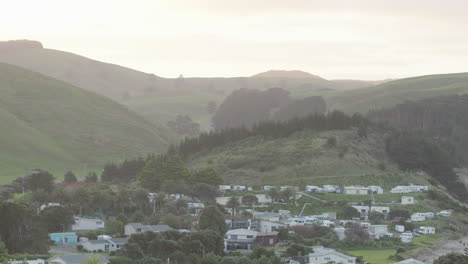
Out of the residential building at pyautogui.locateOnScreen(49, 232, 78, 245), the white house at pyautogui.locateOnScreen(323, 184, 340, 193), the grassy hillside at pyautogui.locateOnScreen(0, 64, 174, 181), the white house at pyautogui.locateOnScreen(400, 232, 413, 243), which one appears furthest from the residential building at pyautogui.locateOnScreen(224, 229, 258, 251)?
the grassy hillside at pyautogui.locateOnScreen(0, 64, 174, 181)

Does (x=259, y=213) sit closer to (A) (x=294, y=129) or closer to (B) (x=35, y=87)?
(A) (x=294, y=129)

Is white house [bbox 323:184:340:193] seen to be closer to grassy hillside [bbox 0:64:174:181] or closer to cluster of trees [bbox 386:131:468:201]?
cluster of trees [bbox 386:131:468:201]

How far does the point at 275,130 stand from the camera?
359ft

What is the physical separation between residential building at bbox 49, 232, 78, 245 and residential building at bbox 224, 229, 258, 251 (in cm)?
1139

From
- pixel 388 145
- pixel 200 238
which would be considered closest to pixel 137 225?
pixel 200 238

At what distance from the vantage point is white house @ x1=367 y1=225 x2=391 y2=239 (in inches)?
2494

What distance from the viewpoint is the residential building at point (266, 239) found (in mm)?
59031

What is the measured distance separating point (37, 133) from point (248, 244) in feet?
285

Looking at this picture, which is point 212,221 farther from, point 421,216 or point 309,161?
point 309,161

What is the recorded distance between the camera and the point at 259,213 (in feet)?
232

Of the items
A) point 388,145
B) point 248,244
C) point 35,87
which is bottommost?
point 248,244

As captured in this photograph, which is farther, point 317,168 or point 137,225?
point 317,168

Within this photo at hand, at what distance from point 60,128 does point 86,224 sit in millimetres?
84629

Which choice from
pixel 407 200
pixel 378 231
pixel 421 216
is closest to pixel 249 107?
pixel 407 200
